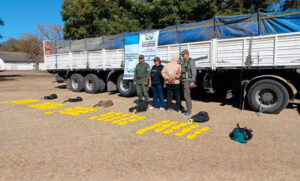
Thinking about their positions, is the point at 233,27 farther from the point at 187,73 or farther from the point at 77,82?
the point at 77,82

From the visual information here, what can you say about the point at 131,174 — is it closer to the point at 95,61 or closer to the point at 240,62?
the point at 240,62

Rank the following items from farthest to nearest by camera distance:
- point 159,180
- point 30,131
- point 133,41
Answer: point 133,41 → point 30,131 → point 159,180

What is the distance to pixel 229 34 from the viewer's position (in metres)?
7.14

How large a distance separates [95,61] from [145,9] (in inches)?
305

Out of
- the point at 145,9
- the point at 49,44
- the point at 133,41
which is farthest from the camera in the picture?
the point at 145,9

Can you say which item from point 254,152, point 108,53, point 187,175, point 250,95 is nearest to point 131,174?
point 187,175

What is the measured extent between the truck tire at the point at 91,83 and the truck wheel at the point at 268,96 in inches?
277

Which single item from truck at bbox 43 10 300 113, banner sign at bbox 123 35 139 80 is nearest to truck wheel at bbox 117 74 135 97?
truck at bbox 43 10 300 113

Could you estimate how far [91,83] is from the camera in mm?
11242

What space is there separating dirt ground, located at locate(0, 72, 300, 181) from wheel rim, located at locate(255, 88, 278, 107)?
0.52 metres

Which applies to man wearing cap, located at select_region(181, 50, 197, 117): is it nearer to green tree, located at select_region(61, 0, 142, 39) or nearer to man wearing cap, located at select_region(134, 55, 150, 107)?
man wearing cap, located at select_region(134, 55, 150, 107)

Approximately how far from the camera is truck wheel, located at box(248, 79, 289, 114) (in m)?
6.00

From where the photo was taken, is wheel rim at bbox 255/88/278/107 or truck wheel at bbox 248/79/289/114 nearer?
truck wheel at bbox 248/79/289/114

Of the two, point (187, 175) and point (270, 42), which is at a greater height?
point (270, 42)
